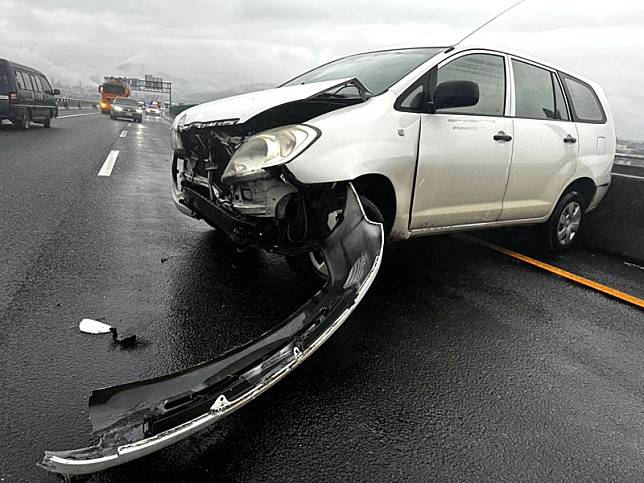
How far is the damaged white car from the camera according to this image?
1851 mm

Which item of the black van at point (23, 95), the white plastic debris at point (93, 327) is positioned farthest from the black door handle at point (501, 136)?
the black van at point (23, 95)

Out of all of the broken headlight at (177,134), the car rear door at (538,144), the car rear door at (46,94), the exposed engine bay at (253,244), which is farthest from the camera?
the car rear door at (46,94)

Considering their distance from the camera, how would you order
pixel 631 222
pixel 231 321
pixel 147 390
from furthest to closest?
1. pixel 631 222
2. pixel 231 321
3. pixel 147 390

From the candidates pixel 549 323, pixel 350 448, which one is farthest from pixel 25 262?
pixel 549 323

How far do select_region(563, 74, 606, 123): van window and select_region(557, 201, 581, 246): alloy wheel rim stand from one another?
2.91 feet

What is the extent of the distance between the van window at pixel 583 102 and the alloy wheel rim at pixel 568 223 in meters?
0.89

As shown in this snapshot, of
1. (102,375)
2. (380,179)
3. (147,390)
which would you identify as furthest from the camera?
(380,179)

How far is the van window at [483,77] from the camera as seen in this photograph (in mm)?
3518

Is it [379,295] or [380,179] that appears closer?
[380,179]

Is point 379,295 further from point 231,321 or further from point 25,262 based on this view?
point 25,262

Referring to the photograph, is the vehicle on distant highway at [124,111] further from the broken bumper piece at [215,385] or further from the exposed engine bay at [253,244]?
the broken bumper piece at [215,385]

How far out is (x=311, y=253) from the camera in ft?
10.2

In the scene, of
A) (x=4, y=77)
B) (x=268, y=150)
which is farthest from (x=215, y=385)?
(x=4, y=77)

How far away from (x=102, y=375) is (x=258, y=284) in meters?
1.41
